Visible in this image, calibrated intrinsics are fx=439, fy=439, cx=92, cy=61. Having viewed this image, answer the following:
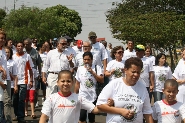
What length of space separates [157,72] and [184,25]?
20879 millimetres

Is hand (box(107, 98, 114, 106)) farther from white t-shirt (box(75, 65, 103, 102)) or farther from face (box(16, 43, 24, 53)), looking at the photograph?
face (box(16, 43, 24, 53))

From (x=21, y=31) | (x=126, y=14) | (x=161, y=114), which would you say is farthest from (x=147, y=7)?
(x=161, y=114)

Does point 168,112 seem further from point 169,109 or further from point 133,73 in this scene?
point 133,73

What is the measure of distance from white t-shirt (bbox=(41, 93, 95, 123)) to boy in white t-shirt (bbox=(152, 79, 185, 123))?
3.27 ft

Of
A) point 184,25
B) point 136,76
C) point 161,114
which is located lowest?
point 161,114

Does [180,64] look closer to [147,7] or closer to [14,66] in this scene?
[14,66]

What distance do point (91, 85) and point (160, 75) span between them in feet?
7.88

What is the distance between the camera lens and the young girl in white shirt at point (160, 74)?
10359mm

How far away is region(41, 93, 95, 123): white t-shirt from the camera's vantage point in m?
5.71

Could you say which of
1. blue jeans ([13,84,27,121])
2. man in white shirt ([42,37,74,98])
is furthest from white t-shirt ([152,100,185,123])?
blue jeans ([13,84,27,121])

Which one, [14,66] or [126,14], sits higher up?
[126,14]

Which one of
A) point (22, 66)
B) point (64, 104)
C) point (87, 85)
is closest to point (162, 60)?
point (87, 85)

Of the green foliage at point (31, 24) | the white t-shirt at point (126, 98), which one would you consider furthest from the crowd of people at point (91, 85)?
the green foliage at point (31, 24)

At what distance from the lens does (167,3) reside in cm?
4647
